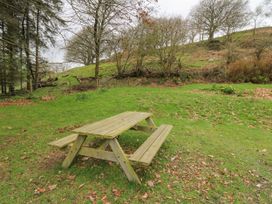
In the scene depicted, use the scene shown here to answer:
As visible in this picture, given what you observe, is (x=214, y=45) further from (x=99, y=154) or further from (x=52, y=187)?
(x=52, y=187)

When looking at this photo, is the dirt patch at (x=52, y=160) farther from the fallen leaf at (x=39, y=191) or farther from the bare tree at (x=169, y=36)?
the bare tree at (x=169, y=36)

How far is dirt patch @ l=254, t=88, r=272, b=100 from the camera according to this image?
9148 mm

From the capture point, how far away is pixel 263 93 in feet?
31.5

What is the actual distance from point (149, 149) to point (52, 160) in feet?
5.99

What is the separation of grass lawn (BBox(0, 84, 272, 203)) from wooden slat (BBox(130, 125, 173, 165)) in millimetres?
383

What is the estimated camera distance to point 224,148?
4266mm

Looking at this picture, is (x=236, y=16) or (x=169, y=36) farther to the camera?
(x=236, y=16)

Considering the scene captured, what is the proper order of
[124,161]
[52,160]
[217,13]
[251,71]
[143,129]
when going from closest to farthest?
[124,161] < [52,160] < [143,129] < [251,71] < [217,13]

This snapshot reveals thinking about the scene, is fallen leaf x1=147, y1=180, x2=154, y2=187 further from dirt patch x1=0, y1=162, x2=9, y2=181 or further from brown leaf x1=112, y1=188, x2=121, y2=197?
dirt patch x1=0, y1=162, x2=9, y2=181

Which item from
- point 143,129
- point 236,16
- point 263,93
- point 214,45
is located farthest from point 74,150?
point 236,16

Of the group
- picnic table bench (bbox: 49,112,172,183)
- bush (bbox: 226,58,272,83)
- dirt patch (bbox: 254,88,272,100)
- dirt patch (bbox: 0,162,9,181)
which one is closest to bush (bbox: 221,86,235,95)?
dirt patch (bbox: 254,88,272,100)

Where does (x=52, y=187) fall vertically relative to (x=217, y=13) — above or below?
below

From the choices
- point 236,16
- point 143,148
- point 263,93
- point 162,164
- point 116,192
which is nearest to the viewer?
point 116,192

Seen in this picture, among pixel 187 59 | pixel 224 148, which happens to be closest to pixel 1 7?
pixel 224 148
